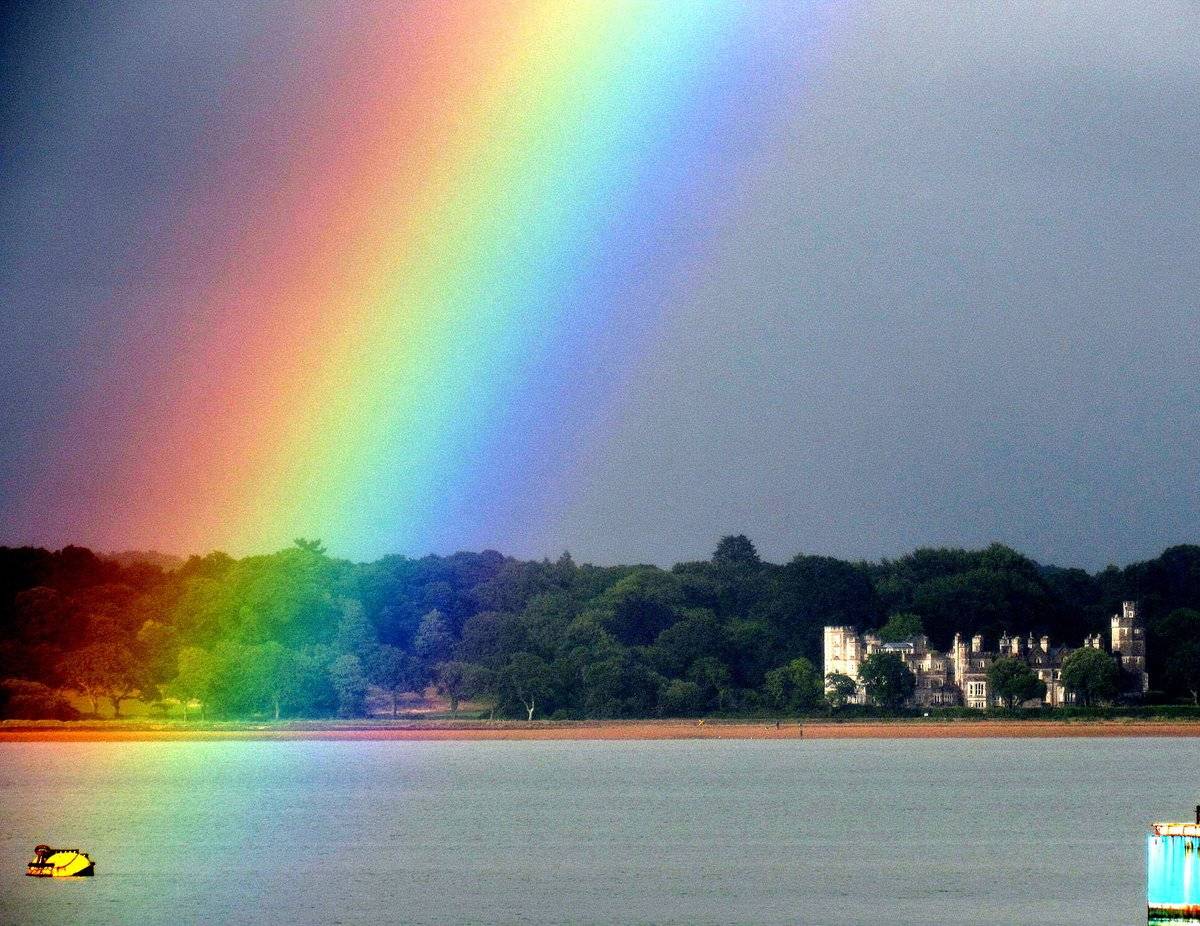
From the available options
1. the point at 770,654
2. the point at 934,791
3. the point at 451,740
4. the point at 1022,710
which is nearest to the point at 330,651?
the point at 451,740

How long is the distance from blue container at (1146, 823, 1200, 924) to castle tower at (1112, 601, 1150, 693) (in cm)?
15730

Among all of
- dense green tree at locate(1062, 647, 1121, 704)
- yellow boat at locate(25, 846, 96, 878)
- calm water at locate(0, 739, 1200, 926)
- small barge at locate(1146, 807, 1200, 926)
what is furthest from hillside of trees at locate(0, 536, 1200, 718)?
small barge at locate(1146, 807, 1200, 926)

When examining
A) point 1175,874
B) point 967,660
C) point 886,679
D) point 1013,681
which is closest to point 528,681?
point 886,679

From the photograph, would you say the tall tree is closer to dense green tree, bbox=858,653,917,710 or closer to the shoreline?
the shoreline

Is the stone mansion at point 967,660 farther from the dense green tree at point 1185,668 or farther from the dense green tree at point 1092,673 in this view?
the dense green tree at point 1092,673

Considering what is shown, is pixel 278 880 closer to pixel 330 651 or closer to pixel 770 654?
pixel 330 651

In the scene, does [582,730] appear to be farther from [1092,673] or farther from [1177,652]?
[1177,652]

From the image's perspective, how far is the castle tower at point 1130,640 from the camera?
193m

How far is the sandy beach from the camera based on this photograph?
16550 centimetres

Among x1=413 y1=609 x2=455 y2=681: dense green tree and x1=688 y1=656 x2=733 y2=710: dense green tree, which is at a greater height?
x1=413 y1=609 x2=455 y2=681: dense green tree

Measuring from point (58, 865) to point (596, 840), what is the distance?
17862 mm

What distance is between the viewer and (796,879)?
175ft

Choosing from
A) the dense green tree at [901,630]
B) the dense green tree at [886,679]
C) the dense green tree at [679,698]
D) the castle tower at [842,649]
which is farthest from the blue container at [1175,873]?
the dense green tree at [901,630]

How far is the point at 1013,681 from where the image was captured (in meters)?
182
